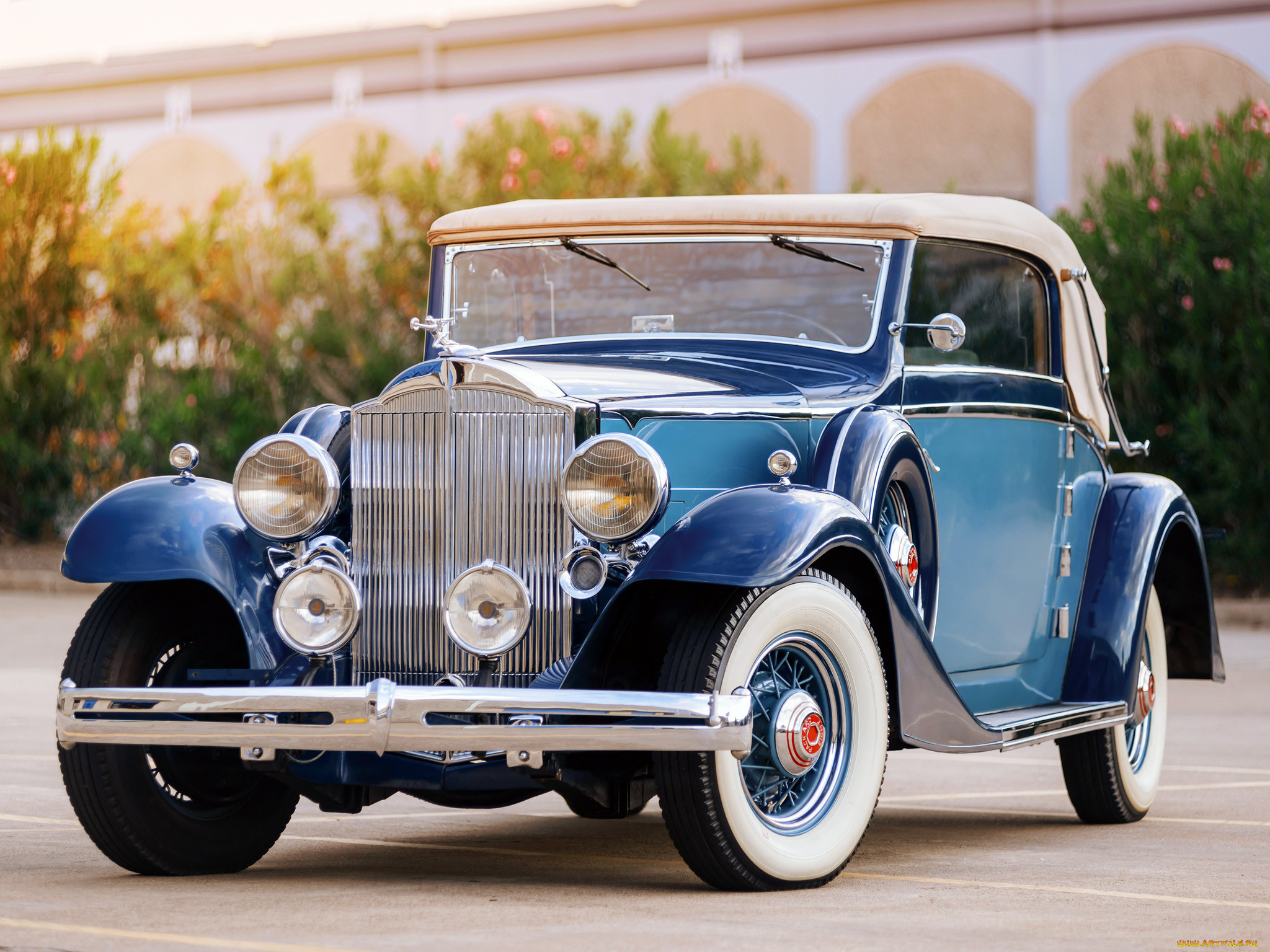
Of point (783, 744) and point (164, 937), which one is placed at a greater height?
point (783, 744)

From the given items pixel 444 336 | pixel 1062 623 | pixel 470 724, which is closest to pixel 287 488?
pixel 444 336

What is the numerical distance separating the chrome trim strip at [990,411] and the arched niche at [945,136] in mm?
13371

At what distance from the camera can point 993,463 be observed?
20.2ft

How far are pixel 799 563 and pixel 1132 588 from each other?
2394 millimetres

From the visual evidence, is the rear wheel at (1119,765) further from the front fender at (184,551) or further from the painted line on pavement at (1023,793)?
the front fender at (184,551)

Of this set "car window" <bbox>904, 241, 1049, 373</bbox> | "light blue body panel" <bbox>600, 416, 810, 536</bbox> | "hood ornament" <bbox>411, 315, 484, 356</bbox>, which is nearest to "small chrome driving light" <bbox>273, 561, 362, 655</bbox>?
"hood ornament" <bbox>411, 315, 484, 356</bbox>

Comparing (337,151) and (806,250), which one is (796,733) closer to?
(806,250)

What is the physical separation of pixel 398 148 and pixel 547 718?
761 inches

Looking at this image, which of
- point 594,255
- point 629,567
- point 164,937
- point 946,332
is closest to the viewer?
point 164,937

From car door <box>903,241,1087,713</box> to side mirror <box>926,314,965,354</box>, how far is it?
0.58ft

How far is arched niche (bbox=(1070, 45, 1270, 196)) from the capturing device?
61.6ft

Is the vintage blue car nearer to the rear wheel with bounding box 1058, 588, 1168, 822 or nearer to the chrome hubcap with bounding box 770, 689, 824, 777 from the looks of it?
the chrome hubcap with bounding box 770, 689, 824, 777

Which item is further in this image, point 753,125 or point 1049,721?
point 753,125

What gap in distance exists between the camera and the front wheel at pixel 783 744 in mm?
4602
